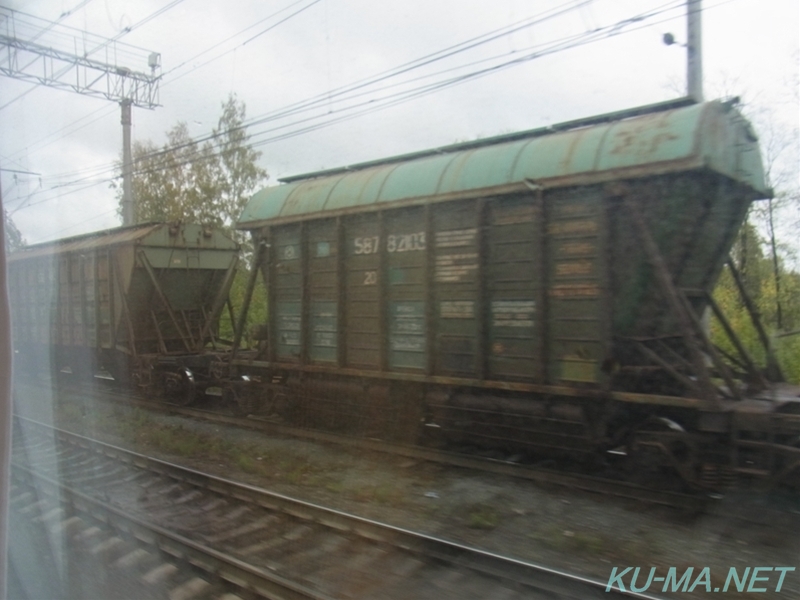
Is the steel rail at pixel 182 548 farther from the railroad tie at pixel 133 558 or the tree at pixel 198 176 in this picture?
the tree at pixel 198 176

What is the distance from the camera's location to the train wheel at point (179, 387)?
11859 millimetres

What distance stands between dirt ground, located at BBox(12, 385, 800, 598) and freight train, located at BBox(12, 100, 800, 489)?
62 cm

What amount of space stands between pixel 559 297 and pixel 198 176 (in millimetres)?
11525

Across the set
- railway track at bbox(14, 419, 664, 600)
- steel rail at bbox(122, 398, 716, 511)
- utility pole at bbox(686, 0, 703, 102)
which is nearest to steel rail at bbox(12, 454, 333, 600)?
railway track at bbox(14, 419, 664, 600)

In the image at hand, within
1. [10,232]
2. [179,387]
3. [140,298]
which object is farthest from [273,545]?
[140,298]

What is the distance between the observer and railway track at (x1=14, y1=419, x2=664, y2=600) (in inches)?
166

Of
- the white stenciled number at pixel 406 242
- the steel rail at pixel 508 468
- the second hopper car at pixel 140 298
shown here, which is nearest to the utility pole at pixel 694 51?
the white stenciled number at pixel 406 242

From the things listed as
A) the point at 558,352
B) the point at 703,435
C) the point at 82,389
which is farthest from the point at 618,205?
the point at 82,389

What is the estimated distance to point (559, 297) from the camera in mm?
6691

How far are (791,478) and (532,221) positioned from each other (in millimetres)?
3359

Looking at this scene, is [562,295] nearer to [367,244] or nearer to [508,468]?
[508,468]

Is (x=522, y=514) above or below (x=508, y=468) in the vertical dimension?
below

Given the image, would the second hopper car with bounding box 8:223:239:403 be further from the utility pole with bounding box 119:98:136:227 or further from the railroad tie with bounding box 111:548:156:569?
the railroad tie with bounding box 111:548:156:569

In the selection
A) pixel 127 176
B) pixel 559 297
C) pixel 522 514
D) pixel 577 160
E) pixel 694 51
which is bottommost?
pixel 522 514
